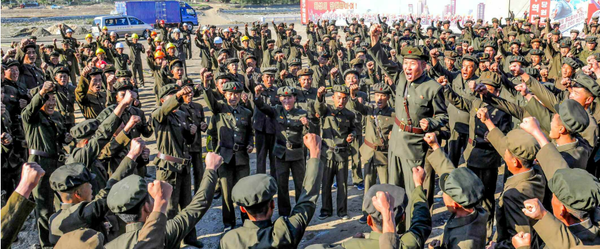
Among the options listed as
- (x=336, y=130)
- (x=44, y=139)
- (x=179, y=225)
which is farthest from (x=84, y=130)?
(x=336, y=130)

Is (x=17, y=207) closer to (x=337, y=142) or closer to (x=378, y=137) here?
(x=337, y=142)

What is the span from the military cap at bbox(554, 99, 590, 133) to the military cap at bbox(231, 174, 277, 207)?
117 inches

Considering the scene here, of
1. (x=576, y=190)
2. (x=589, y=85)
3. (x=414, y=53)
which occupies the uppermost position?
(x=414, y=53)

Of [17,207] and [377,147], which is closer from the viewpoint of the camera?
[17,207]

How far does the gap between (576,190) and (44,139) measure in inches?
250

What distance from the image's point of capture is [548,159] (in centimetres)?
427

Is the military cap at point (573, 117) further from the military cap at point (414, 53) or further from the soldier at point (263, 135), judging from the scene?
the soldier at point (263, 135)

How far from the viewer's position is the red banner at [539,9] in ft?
90.9

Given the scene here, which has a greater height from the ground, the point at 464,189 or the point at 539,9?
the point at 539,9

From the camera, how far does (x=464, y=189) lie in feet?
11.6

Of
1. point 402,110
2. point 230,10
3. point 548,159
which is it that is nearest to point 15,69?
point 402,110

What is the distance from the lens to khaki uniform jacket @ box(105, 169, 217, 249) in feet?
11.2

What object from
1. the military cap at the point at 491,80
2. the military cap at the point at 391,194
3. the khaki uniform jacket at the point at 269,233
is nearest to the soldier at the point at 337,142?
the military cap at the point at 491,80

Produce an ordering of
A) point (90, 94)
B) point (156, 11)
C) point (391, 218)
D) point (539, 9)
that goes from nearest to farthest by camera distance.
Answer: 1. point (391, 218)
2. point (90, 94)
3. point (539, 9)
4. point (156, 11)
